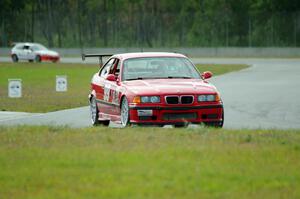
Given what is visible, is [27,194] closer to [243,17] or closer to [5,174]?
[5,174]

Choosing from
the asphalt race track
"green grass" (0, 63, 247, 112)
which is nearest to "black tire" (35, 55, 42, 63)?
"green grass" (0, 63, 247, 112)

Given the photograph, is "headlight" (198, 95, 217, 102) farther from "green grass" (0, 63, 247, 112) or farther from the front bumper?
"green grass" (0, 63, 247, 112)

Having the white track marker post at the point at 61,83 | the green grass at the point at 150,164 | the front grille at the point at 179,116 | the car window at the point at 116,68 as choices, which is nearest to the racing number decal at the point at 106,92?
the car window at the point at 116,68

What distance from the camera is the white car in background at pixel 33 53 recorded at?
66.4 m

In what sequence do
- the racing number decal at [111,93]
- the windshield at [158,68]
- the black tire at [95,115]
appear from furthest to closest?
the black tire at [95,115]
the windshield at [158,68]
the racing number decal at [111,93]

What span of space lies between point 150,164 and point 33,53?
57.4 meters

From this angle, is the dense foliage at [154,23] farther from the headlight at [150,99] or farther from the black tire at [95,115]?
the headlight at [150,99]

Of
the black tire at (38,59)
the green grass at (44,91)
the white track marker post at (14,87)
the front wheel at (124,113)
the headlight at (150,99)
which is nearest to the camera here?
the headlight at (150,99)

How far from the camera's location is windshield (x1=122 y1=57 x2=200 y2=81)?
58.8 ft

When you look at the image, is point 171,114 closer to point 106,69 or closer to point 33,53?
point 106,69

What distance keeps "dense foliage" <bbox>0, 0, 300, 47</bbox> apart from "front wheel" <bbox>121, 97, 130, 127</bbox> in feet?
195

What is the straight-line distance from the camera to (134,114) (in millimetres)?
16672

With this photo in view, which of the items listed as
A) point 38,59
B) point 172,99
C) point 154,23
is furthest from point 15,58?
point 172,99

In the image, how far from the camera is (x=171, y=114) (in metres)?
16.6
